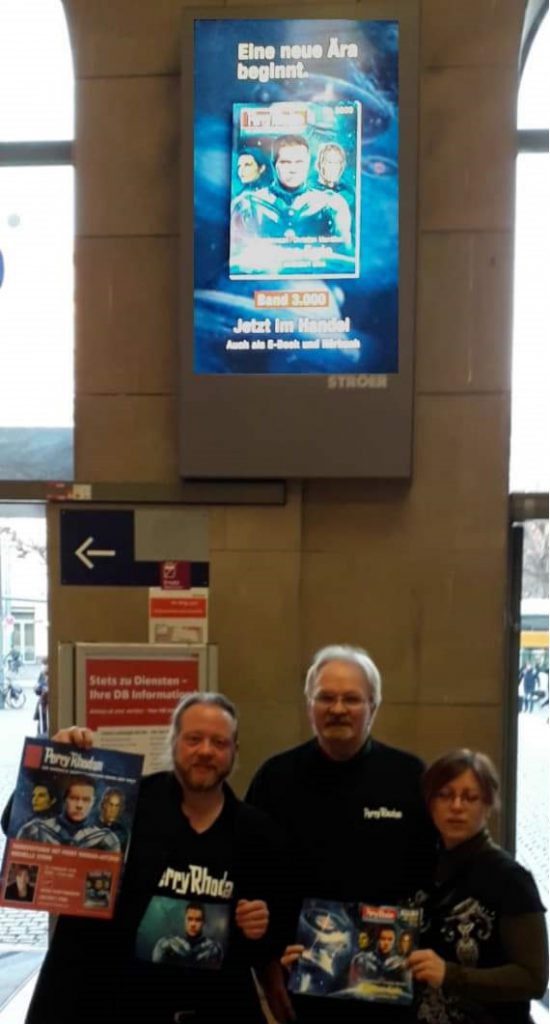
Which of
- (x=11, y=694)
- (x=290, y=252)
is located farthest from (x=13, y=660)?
(x=290, y=252)

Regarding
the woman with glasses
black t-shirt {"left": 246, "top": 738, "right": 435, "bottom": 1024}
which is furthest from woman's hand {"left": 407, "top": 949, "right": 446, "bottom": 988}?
black t-shirt {"left": 246, "top": 738, "right": 435, "bottom": 1024}

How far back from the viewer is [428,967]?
6.94 ft

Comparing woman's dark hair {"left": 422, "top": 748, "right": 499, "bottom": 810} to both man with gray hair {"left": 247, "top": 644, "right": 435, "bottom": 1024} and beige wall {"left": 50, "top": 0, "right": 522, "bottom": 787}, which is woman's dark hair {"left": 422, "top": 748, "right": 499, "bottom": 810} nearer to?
man with gray hair {"left": 247, "top": 644, "right": 435, "bottom": 1024}

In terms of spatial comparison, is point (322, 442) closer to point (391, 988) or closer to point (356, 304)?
point (356, 304)

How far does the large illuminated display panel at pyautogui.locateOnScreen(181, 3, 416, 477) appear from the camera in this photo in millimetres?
3650

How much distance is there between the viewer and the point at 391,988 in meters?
2.22

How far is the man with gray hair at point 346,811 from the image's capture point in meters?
2.31

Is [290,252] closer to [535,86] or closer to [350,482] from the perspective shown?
[350,482]

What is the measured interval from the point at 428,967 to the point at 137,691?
1.88m

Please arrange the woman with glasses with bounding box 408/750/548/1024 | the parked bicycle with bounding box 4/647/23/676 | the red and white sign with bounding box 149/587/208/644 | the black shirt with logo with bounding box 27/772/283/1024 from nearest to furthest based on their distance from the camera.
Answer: the woman with glasses with bounding box 408/750/548/1024 → the black shirt with logo with bounding box 27/772/283/1024 → the red and white sign with bounding box 149/587/208/644 → the parked bicycle with bounding box 4/647/23/676

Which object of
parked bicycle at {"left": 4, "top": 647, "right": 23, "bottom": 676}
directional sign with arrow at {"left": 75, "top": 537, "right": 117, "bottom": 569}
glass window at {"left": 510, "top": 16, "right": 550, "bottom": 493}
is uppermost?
glass window at {"left": 510, "top": 16, "right": 550, "bottom": 493}

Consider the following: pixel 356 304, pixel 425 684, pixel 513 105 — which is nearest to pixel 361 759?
pixel 425 684

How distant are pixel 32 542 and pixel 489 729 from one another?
7.20 ft

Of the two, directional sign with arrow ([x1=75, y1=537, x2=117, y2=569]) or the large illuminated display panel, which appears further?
directional sign with arrow ([x1=75, y1=537, x2=117, y2=569])
